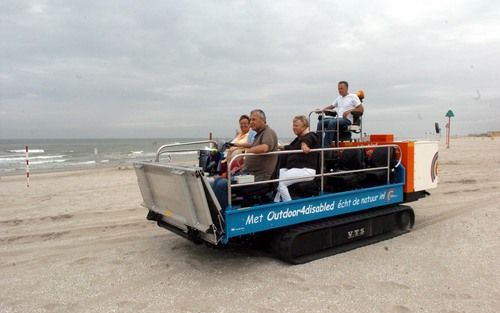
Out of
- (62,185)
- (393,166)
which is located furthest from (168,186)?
(62,185)

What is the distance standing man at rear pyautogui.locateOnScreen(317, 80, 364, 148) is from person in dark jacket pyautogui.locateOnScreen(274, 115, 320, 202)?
2.59 ft

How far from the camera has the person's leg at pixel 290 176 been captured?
5016 millimetres

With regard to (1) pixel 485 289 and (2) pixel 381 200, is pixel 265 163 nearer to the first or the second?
(2) pixel 381 200

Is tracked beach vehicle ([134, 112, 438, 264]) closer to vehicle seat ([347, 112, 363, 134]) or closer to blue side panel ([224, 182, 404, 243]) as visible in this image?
blue side panel ([224, 182, 404, 243])

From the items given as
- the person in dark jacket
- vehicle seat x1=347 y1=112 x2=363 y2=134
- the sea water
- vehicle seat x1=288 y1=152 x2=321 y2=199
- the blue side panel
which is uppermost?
vehicle seat x1=347 y1=112 x2=363 y2=134

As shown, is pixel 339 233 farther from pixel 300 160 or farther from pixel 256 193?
pixel 256 193

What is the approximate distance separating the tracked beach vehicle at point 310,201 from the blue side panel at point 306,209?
1 cm

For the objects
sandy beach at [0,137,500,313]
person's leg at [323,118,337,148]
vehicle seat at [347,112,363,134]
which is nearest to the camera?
sandy beach at [0,137,500,313]

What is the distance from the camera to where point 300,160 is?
18.1ft

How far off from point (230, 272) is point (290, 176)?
1547mm

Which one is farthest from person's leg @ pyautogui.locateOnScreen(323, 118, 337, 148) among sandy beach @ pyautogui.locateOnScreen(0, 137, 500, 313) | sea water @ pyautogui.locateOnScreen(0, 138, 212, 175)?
sea water @ pyautogui.locateOnScreen(0, 138, 212, 175)

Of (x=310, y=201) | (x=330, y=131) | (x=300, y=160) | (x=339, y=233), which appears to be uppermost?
(x=330, y=131)

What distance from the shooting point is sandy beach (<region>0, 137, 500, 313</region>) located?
3.77 meters

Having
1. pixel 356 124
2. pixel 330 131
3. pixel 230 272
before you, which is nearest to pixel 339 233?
pixel 230 272
